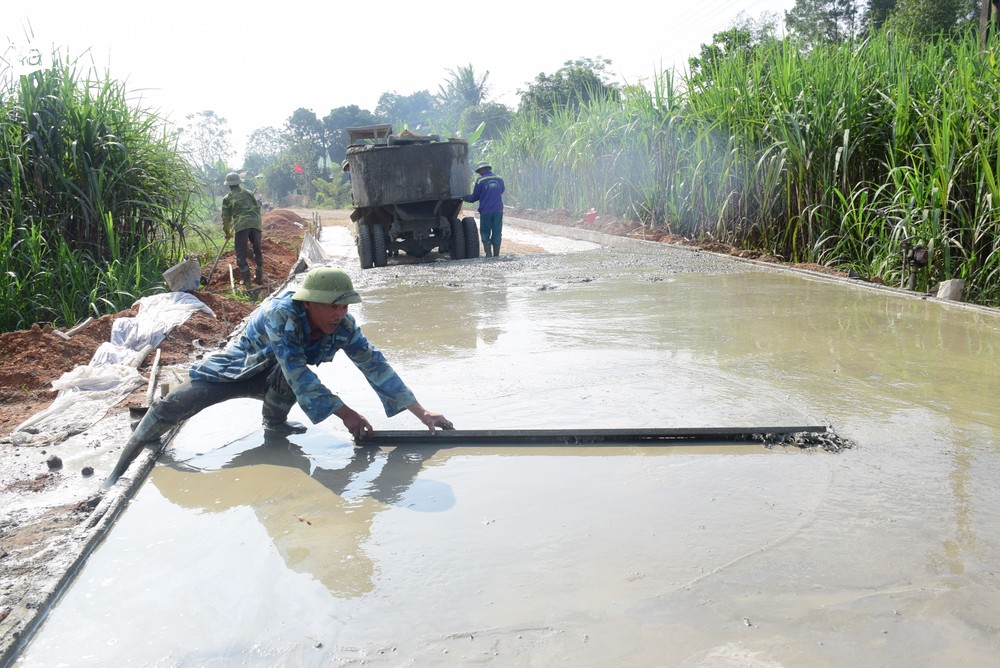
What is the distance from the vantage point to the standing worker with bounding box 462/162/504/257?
1380 cm

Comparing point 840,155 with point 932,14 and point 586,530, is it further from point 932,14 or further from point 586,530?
point 932,14

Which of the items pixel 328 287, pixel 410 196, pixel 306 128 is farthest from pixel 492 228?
pixel 306 128

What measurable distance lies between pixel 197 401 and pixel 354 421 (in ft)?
2.88

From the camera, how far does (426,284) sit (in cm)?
1084

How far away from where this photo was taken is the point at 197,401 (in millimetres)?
4402

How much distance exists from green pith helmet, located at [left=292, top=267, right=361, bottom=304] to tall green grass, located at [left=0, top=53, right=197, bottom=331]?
5010mm

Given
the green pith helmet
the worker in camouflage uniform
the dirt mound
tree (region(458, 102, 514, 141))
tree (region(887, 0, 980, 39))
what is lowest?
the dirt mound

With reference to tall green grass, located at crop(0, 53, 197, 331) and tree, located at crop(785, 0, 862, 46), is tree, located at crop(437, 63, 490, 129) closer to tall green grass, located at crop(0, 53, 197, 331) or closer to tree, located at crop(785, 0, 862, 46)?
tree, located at crop(785, 0, 862, 46)

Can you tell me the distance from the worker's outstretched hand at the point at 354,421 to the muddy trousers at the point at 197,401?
437 millimetres

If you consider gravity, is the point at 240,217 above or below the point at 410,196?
below

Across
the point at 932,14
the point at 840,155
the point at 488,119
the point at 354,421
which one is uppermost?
the point at 932,14

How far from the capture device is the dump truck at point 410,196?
12.8 m

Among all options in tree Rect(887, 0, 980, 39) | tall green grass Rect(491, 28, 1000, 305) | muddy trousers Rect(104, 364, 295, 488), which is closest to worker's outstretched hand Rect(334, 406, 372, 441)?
muddy trousers Rect(104, 364, 295, 488)

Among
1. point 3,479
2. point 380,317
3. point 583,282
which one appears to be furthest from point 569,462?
point 583,282
